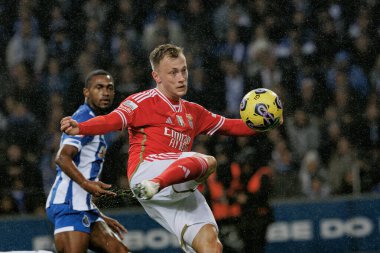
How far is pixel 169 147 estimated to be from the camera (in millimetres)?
4844

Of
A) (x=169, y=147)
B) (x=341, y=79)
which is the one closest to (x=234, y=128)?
(x=169, y=147)

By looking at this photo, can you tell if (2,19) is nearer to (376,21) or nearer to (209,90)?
(209,90)

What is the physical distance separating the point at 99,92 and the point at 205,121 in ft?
3.04

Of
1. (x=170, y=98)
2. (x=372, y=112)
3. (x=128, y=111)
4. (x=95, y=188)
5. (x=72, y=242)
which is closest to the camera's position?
(x=128, y=111)

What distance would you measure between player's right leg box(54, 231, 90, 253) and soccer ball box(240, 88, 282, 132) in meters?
1.53

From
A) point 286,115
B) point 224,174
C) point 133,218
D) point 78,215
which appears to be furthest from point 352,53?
point 78,215

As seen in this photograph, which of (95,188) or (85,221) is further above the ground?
(95,188)

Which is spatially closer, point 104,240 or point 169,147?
point 169,147

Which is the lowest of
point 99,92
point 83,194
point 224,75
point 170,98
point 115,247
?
point 115,247

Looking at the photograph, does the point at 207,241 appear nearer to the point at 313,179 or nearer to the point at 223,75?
the point at 313,179

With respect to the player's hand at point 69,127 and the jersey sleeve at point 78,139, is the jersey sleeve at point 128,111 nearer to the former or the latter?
the player's hand at point 69,127

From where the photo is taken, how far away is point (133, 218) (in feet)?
24.9

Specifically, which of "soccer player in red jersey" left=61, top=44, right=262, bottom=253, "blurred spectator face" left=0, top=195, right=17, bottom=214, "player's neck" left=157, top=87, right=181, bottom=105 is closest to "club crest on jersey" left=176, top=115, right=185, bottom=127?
"soccer player in red jersey" left=61, top=44, right=262, bottom=253

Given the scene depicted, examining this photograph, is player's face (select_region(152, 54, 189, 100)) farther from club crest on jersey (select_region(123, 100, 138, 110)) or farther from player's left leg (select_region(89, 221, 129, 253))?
player's left leg (select_region(89, 221, 129, 253))
